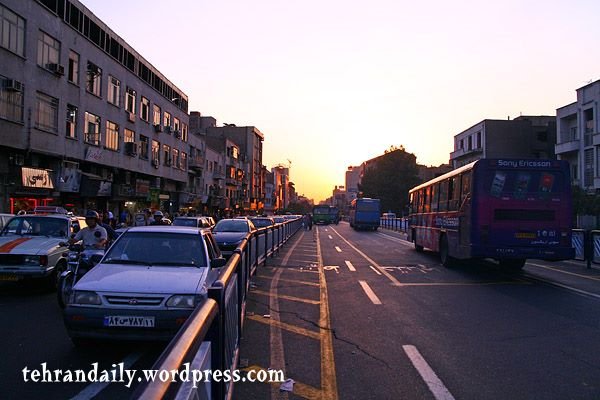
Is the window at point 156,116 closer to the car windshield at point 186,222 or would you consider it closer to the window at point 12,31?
the window at point 12,31

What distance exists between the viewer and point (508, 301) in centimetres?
1033

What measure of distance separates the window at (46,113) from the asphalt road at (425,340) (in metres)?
19.7

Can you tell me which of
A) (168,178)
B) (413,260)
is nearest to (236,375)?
(413,260)

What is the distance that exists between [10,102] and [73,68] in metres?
7.27

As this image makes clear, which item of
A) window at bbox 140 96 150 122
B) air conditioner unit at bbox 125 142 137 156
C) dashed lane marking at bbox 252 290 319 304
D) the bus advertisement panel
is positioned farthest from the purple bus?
the bus advertisement panel

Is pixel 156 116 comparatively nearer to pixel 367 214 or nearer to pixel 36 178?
pixel 36 178

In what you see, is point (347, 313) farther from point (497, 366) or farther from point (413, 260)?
point (413, 260)

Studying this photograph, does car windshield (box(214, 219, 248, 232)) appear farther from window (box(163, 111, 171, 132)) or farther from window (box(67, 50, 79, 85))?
window (box(163, 111, 171, 132))

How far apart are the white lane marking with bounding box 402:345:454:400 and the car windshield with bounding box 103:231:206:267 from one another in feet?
10.4

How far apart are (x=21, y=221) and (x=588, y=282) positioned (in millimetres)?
14201

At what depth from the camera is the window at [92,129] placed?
3225 cm

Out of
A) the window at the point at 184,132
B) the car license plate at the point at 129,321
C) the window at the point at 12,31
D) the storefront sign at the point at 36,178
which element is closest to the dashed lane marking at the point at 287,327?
the car license plate at the point at 129,321

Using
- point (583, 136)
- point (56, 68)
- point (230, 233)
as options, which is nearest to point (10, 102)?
point (56, 68)

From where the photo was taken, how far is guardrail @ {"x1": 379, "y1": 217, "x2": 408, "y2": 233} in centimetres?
5026
